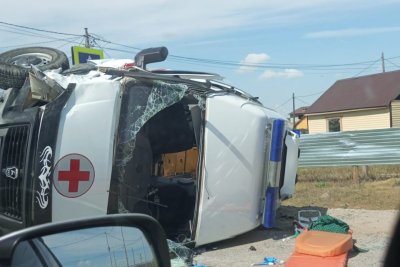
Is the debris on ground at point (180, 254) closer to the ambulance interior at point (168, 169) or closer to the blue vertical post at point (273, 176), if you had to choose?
the ambulance interior at point (168, 169)

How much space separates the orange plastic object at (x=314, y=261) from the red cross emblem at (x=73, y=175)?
223cm

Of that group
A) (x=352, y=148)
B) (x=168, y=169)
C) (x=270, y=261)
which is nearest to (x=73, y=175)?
(x=168, y=169)

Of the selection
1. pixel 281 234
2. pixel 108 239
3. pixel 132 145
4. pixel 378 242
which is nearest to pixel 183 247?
pixel 132 145

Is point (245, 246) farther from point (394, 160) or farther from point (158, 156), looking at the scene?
point (394, 160)

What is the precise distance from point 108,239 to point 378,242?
5.36 metres

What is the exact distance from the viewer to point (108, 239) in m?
2.36

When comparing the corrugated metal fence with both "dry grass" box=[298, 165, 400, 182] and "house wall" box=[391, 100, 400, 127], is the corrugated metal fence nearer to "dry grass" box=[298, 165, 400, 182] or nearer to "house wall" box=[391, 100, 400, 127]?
"dry grass" box=[298, 165, 400, 182]

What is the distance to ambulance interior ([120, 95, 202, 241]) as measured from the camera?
6.23 metres

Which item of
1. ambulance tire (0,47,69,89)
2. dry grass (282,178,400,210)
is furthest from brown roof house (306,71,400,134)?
ambulance tire (0,47,69,89)

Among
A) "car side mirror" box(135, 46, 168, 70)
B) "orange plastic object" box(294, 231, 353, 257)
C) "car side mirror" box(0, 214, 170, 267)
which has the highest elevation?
"car side mirror" box(135, 46, 168, 70)

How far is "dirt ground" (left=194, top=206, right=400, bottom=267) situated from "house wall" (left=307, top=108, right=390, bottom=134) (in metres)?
24.2

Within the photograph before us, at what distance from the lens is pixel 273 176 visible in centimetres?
677

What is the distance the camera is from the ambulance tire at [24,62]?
235 inches

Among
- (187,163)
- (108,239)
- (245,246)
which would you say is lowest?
(245,246)
